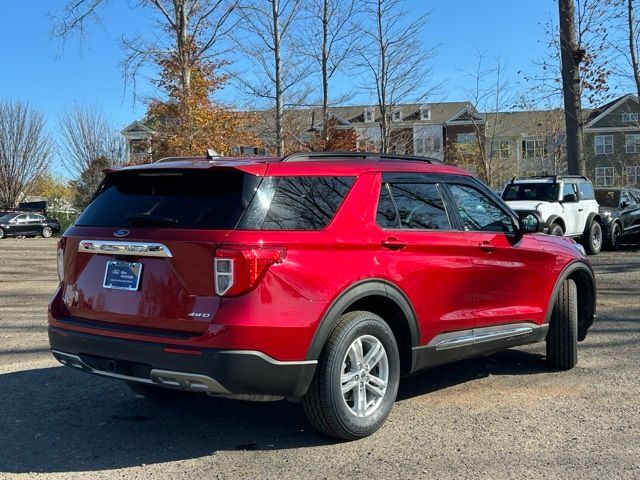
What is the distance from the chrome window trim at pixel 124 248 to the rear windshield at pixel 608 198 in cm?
1695

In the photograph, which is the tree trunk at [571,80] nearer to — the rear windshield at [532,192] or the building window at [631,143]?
the rear windshield at [532,192]

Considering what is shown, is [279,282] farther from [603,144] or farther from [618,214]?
[603,144]

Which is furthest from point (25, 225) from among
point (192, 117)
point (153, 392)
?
point (153, 392)

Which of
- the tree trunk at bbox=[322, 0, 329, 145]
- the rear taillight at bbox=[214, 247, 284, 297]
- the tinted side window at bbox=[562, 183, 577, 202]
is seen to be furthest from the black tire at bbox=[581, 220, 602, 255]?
the rear taillight at bbox=[214, 247, 284, 297]

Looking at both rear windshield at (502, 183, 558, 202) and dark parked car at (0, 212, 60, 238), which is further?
dark parked car at (0, 212, 60, 238)

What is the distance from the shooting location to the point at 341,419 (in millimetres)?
3957

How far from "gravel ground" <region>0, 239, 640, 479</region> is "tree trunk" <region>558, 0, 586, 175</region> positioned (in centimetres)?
1252

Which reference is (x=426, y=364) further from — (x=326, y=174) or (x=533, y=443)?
(x=326, y=174)

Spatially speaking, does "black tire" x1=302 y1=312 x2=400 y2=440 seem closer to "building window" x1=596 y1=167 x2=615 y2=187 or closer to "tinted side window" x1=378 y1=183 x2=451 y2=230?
"tinted side window" x1=378 y1=183 x2=451 y2=230

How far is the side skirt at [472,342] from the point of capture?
4.48m

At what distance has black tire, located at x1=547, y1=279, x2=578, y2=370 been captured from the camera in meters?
5.69

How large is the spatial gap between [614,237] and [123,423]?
15.6m

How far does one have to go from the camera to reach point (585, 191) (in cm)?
1598

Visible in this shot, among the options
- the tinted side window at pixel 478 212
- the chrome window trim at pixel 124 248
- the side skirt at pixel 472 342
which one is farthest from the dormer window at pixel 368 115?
the chrome window trim at pixel 124 248
